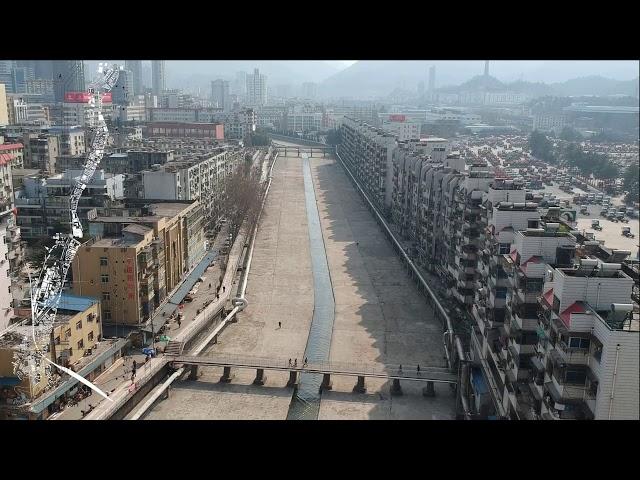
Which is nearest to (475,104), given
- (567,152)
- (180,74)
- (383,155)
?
(567,152)

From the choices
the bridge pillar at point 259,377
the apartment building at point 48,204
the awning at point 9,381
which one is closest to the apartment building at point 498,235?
the bridge pillar at point 259,377

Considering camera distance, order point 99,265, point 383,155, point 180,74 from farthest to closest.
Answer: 1. point 180,74
2. point 383,155
3. point 99,265

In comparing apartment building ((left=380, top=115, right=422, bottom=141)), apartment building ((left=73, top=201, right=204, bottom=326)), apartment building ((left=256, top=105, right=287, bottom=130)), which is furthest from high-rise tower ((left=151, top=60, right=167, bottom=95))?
apartment building ((left=73, top=201, right=204, bottom=326))

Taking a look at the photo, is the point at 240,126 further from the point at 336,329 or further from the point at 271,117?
the point at 336,329

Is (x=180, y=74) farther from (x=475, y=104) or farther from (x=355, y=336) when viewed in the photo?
(x=355, y=336)

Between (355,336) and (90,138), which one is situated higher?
(90,138)

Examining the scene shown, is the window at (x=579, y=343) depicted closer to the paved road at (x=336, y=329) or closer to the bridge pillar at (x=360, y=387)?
the paved road at (x=336, y=329)
